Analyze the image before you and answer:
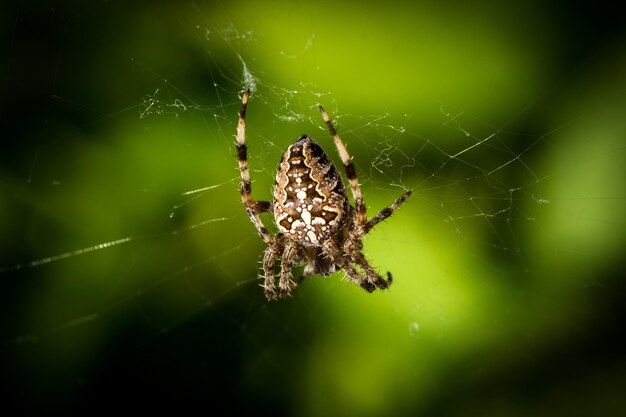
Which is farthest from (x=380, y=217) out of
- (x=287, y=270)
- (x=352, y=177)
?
(x=287, y=270)

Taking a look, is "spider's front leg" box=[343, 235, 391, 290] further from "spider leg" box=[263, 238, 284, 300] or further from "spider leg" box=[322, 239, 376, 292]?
"spider leg" box=[263, 238, 284, 300]

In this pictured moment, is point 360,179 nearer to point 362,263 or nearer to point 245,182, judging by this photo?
point 362,263

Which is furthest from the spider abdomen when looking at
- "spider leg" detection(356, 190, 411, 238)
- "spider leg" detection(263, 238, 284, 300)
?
"spider leg" detection(263, 238, 284, 300)

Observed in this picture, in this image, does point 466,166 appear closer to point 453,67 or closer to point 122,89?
point 453,67

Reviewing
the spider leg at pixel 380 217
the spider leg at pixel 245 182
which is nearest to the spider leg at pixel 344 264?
the spider leg at pixel 380 217

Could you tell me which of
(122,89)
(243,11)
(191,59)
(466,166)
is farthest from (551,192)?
(122,89)

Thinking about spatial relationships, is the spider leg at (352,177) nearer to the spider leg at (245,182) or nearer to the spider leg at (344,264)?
the spider leg at (344,264)
